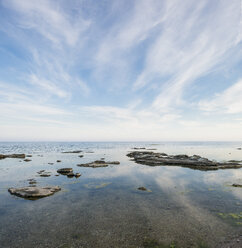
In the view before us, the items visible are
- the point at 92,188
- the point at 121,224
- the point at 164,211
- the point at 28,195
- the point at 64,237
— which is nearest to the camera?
the point at 64,237

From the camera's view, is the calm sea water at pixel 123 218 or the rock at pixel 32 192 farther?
the rock at pixel 32 192

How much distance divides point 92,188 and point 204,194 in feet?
55.1

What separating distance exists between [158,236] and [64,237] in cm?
728

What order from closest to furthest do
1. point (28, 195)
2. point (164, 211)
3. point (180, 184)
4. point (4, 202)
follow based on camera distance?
point (164, 211) → point (4, 202) → point (28, 195) → point (180, 184)

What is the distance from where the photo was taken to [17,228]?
12117 millimetres

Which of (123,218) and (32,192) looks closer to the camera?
(123,218)

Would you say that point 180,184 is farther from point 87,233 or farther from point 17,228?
point 17,228

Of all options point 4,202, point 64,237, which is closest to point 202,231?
point 64,237

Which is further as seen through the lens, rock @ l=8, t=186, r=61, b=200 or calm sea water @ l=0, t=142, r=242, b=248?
rock @ l=8, t=186, r=61, b=200

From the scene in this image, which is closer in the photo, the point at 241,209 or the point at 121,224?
the point at 121,224

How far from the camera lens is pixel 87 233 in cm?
1141

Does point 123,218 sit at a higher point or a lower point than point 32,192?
lower

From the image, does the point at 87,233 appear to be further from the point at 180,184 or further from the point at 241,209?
the point at 180,184

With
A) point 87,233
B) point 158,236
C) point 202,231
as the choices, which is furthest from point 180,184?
point 87,233
